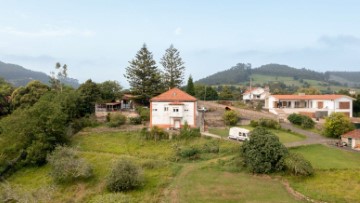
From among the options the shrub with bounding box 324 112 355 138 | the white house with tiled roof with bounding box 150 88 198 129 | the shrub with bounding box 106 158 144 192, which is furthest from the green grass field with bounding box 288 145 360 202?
the white house with tiled roof with bounding box 150 88 198 129

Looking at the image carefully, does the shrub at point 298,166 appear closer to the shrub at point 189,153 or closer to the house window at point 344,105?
the shrub at point 189,153

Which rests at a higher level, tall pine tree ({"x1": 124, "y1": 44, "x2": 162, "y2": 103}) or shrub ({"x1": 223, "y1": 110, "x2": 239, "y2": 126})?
tall pine tree ({"x1": 124, "y1": 44, "x2": 162, "y2": 103})

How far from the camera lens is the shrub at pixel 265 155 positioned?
27.5 m

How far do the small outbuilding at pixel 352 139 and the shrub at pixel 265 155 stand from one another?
38.9 feet

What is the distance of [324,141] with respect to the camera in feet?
120

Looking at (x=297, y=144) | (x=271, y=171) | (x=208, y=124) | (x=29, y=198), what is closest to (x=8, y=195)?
(x=29, y=198)

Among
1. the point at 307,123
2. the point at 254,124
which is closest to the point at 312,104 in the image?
the point at 307,123

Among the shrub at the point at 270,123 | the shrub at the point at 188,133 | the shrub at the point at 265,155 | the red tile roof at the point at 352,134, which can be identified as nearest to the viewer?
the shrub at the point at 265,155

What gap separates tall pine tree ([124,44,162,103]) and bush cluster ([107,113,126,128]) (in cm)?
927

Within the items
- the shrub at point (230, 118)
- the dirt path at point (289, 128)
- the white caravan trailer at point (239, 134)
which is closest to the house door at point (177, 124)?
the dirt path at point (289, 128)

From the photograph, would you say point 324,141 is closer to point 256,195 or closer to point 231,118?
point 231,118

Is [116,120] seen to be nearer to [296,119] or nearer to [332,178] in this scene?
[296,119]

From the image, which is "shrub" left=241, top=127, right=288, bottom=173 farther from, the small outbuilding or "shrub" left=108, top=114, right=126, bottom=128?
"shrub" left=108, top=114, right=126, bottom=128

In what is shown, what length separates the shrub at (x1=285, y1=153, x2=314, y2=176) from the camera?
85.5ft
